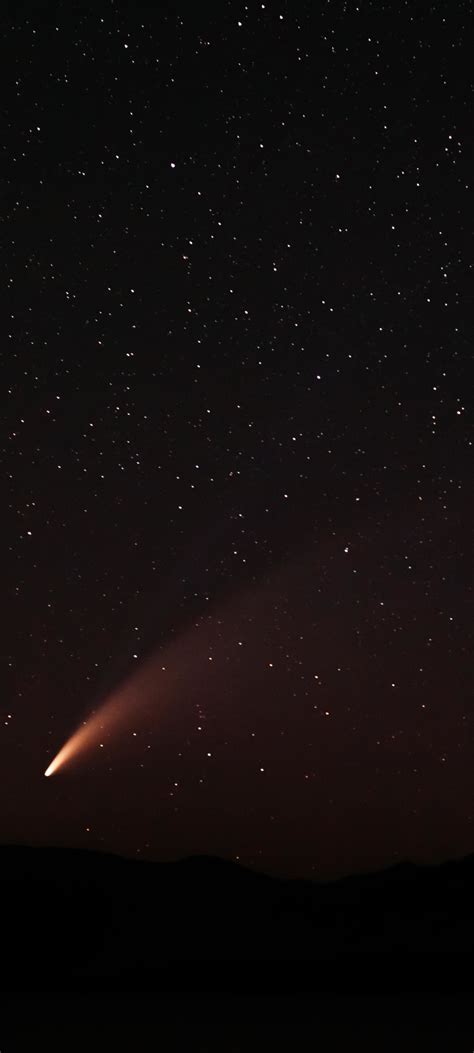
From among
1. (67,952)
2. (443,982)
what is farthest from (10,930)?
(443,982)

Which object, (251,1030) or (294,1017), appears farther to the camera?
(294,1017)

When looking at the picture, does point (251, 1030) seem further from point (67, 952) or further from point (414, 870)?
point (414, 870)

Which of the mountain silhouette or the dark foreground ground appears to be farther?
Result: the mountain silhouette

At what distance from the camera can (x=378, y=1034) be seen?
16.3m

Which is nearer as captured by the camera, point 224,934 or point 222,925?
point 224,934

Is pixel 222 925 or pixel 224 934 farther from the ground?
pixel 222 925

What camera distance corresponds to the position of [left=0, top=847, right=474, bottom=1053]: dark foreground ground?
36.8 meters

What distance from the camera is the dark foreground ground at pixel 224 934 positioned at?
3684 centimetres

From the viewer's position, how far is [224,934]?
47.6 m

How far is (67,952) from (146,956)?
11.9ft

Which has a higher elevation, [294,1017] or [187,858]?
[187,858]

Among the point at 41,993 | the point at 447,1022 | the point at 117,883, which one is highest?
the point at 117,883

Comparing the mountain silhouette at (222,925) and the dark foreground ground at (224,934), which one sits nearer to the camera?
the dark foreground ground at (224,934)

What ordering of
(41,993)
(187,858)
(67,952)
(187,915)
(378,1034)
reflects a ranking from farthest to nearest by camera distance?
(187,858) < (187,915) < (67,952) < (41,993) < (378,1034)
